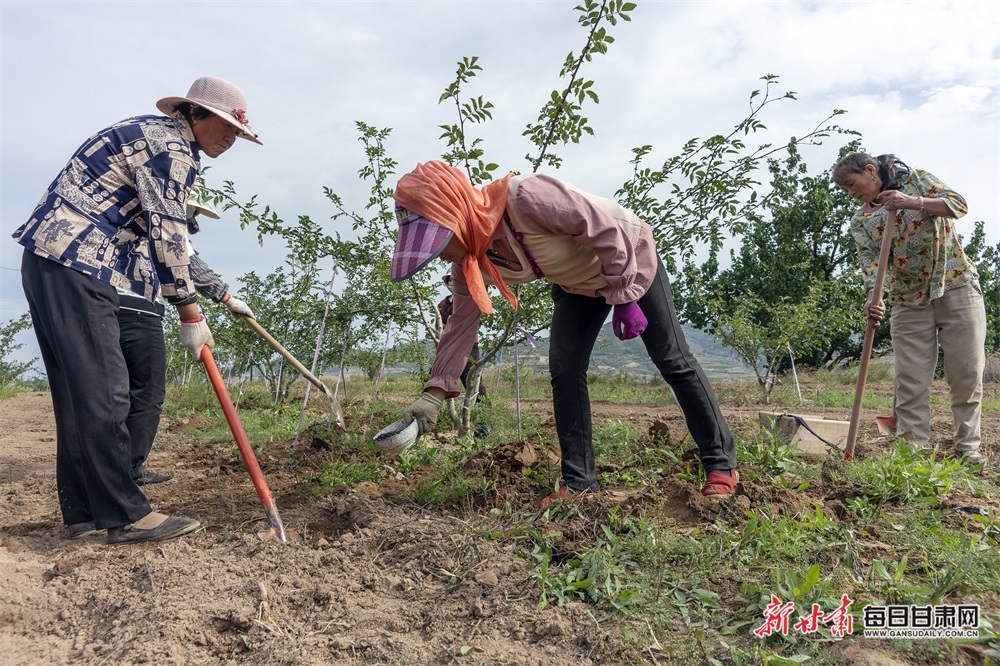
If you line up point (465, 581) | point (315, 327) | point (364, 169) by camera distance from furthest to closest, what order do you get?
point (315, 327), point (364, 169), point (465, 581)

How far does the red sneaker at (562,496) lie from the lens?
8.36 feet

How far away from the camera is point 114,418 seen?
253 cm

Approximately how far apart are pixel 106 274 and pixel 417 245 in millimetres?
1322

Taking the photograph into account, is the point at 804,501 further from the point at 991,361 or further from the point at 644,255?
the point at 991,361

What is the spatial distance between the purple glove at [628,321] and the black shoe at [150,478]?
2.76 m

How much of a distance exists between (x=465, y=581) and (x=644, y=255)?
4.63 ft

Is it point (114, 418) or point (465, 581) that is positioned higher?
point (114, 418)

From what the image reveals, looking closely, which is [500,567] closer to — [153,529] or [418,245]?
[418,245]

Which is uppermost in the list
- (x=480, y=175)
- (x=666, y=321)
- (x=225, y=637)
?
(x=480, y=175)

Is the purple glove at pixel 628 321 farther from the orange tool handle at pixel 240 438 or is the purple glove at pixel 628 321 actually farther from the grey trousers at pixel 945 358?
the grey trousers at pixel 945 358

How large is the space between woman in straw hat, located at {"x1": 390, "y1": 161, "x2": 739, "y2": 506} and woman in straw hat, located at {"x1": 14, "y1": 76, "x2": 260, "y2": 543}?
1.00m

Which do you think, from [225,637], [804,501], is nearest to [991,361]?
[804,501]

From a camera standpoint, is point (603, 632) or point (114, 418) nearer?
point (603, 632)

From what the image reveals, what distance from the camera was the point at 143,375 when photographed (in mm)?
3441
